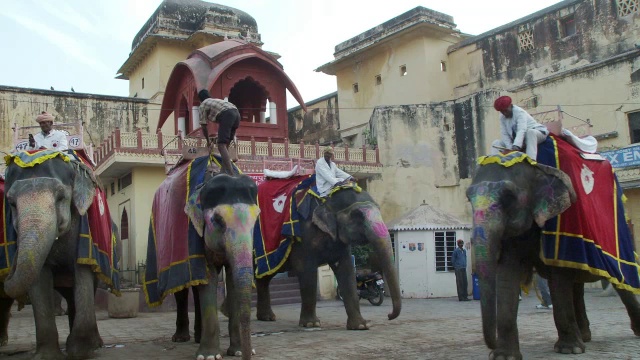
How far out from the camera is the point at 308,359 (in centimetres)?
614

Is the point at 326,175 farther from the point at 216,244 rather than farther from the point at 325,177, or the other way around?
the point at 216,244

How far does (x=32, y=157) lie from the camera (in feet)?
19.9

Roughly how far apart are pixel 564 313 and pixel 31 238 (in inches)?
186

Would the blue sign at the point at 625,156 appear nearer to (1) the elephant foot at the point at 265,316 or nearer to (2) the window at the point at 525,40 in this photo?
(2) the window at the point at 525,40

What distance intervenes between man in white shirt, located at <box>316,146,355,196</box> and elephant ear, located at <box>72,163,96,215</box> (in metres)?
3.48

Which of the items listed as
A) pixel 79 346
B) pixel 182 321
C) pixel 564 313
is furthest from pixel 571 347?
pixel 79 346

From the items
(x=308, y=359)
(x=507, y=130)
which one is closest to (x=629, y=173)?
(x=507, y=130)

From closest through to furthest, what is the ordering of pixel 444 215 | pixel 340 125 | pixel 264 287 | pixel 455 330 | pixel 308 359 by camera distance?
pixel 308 359
pixel 455 330
pixel 264 287
pixel 444 215
pixel 340 125

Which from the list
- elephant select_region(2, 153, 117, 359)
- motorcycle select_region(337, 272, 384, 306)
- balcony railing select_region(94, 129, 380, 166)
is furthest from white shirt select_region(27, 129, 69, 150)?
balcony railing select_region(94, 129, 380, 166)

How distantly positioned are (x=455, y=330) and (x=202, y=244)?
11.9 ft

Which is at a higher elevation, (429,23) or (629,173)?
(429,23)

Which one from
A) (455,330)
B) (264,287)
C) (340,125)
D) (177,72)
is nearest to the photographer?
(455,330)

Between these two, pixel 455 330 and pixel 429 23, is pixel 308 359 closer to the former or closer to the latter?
pixel 455 330

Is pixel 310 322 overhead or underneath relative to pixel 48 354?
underneath
